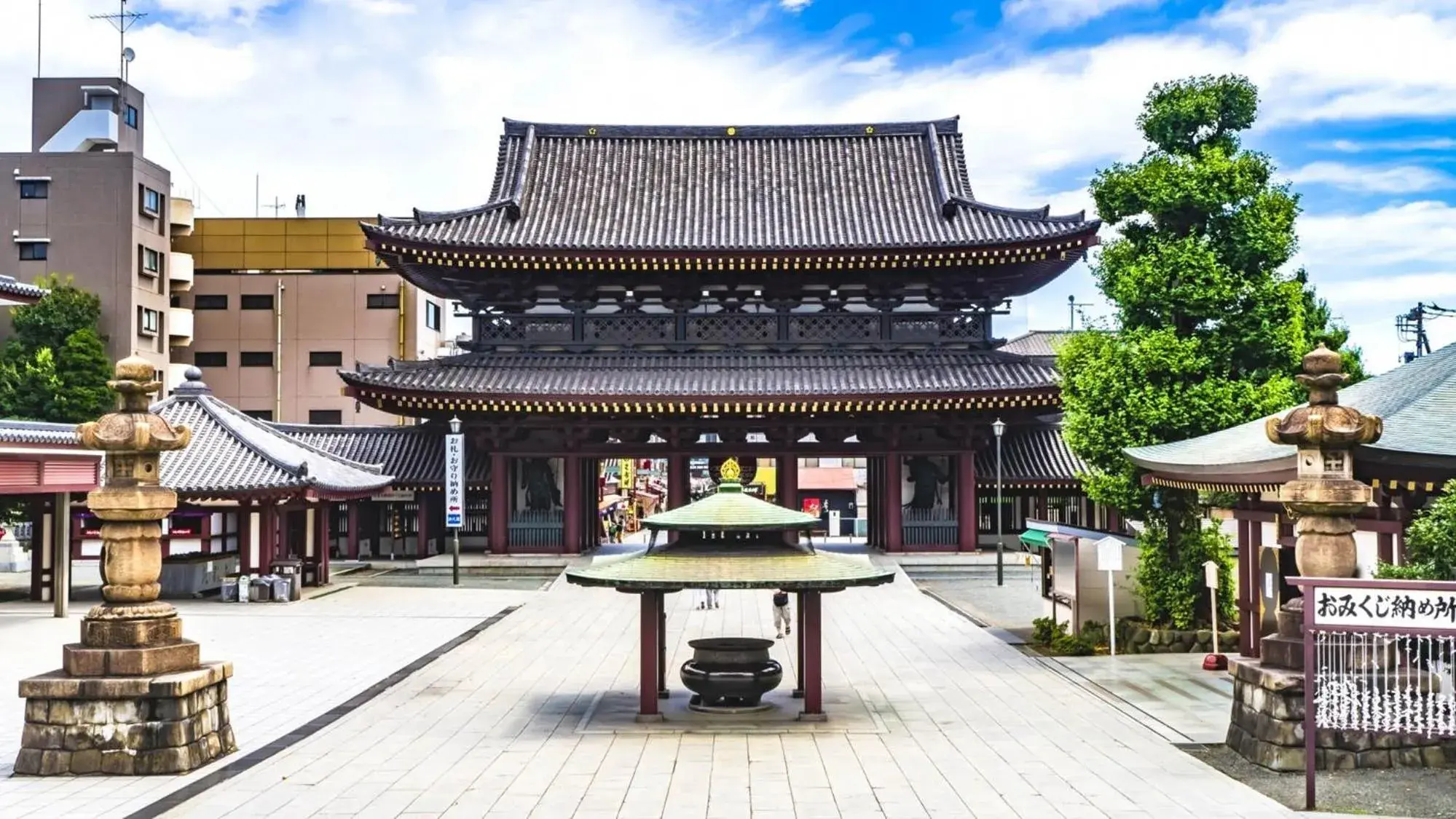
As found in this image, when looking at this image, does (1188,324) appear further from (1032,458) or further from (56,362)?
(56,362)

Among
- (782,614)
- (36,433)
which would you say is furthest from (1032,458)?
(36,433)

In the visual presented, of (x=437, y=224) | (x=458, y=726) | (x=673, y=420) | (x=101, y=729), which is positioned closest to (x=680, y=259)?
(x=673, y=420)

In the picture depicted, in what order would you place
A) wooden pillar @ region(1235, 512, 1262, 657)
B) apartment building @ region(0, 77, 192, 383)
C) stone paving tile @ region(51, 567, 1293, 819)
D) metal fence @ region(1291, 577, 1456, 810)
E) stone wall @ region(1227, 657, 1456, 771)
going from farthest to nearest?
1. apartment building @ region(0, 77, 192, 383)
2. wooden pillar @ region(1235, 512, 1262, 657)
3. stone wall @ region(1227, 657, 1456, 771)
4. stone paving tile @ region(51, 567, 1293, 819)
5. metal fence @ region(1291, 577, 1456, 810)

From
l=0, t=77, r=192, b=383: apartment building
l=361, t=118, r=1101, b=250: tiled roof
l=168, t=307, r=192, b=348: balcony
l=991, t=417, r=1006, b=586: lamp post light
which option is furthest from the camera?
l=168, t=307, r=192, b=348: balcony

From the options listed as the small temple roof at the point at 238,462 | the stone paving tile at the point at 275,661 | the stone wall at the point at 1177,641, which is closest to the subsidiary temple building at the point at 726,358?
the small temple roof at the point at 238,462

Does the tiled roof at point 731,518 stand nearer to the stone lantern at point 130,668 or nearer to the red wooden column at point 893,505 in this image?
the stone lantern at point 130,668

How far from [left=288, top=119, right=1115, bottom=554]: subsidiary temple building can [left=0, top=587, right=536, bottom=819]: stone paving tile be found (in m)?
7.55

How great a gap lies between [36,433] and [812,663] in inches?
688

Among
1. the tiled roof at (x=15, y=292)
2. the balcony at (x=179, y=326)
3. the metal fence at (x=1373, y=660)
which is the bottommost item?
the metal fence at (x=1373, y=660)

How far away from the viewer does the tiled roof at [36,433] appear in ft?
74.5

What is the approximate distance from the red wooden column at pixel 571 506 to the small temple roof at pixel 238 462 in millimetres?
5753

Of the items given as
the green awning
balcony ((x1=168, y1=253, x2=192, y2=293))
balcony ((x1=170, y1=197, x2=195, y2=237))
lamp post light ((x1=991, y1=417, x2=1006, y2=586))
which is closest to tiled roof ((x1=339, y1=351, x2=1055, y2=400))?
lamp post light ((x1=991, y1=417, x2=1006, y2=586))

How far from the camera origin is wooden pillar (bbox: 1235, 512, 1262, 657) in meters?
18.4

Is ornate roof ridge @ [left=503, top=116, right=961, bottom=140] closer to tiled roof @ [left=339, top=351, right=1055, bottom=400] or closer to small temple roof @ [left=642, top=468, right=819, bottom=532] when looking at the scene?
tiled roof @ [left=339, top=351, right=1055, bottom=400]
